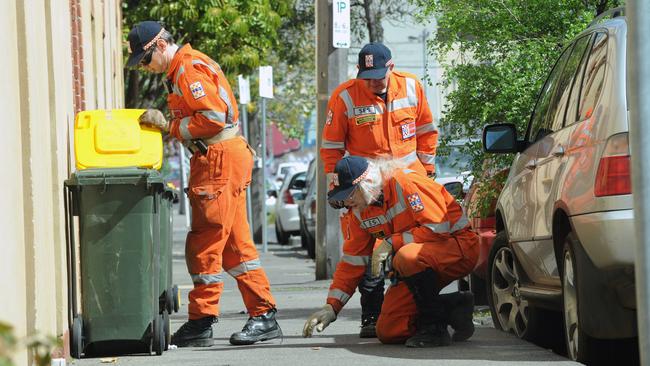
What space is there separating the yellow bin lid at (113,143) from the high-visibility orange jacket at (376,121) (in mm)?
1322

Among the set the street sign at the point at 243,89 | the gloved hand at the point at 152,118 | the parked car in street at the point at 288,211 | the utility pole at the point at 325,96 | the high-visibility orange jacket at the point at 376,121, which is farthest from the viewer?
the parked car in street at the point at 288,211

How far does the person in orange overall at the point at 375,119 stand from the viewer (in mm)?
8406

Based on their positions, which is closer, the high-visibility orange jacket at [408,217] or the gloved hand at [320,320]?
the high-visibility orange jacket at [408,217]

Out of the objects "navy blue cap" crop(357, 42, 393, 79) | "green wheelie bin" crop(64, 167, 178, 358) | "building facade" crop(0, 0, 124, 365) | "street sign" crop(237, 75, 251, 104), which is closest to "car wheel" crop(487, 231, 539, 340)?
"navy blue cap" crop(357, 42, 393, 79)

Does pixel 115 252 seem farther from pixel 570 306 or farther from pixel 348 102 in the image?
pixel 570 306

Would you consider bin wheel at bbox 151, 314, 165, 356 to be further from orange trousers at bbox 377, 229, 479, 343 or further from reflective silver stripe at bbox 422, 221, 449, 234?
reflective silver stripe at bbox 422, 221, 449, 234

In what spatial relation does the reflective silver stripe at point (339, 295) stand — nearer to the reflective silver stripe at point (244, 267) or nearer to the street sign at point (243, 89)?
the reflective silver stripe at point (244, 267)

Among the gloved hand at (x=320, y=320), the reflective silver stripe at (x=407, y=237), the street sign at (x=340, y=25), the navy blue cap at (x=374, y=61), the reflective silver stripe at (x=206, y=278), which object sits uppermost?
the street sign at (x=340, y=25)

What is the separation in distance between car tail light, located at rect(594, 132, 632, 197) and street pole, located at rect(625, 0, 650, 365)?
1674mm

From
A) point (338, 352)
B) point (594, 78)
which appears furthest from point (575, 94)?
point (338, 352)

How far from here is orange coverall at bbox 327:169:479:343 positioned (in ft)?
23.8

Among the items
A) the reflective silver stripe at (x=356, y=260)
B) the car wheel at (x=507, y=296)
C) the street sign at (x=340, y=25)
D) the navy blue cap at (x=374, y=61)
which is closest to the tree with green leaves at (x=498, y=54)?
the car wheel at (x=507, y=296)

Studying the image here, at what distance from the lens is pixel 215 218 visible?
7.89m

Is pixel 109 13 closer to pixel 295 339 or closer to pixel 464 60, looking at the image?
pixel 464 60
